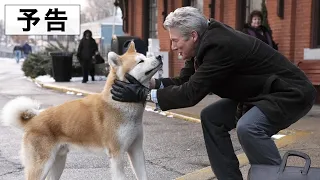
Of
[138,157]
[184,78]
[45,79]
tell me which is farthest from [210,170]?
[45,79]

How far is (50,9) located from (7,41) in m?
89.4

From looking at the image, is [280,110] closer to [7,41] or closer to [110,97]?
[110,97]

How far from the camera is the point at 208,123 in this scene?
396 centimetres

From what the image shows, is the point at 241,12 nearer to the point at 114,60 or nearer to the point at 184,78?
the point at 184,78

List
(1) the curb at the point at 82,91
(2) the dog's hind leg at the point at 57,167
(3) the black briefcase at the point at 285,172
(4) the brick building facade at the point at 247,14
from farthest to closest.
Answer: (4) the brick building facade at the point at 247,14
(1) the curb at the point at 82,91
(2) the dog's hind leg at the point at 57,167
(3) the black briefcase at the point at 285,172

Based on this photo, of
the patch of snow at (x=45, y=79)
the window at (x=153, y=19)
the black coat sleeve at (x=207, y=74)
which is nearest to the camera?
the black coat sleeve at (x=207, y=74)

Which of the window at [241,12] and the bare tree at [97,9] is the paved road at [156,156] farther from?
the bare tree at [97,9]

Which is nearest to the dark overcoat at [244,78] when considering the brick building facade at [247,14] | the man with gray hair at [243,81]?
the man with gray hair at [243,81]

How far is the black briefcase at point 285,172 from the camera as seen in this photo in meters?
3.11

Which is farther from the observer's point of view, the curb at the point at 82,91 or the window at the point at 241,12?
the window at the point at 241,12

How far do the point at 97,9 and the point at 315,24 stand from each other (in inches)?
2976

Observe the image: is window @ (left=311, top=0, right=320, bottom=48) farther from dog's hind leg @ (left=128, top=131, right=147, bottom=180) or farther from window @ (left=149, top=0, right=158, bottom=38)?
window @ (left=149, top=0, right=158, bottom=38)

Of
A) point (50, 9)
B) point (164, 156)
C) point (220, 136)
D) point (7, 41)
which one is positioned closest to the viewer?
point (220, 136)

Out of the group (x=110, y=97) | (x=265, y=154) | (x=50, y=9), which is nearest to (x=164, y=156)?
(x=110, y=97)
